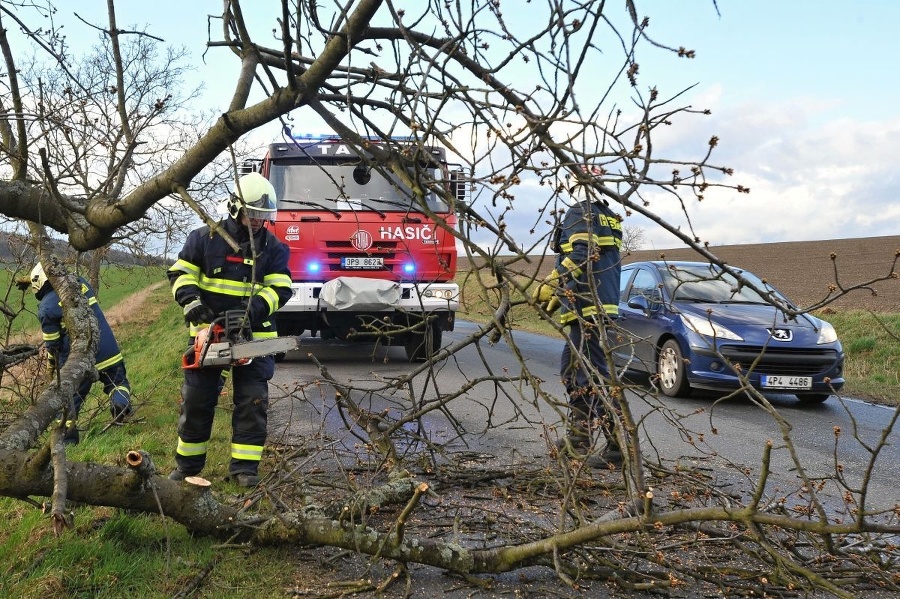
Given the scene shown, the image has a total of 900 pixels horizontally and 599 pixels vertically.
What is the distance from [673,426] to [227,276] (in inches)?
120

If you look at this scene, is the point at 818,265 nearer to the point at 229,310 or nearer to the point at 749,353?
the point at 749,353

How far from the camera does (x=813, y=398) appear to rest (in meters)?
8.22

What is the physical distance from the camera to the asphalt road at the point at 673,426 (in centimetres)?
450

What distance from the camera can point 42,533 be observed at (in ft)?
11.4

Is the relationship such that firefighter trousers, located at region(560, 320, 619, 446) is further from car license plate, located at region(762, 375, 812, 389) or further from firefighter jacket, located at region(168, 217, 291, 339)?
car license plate, located at region(762, 375, 812, 389)

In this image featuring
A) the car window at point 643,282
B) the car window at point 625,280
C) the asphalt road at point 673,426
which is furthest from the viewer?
the car window at point 625,280

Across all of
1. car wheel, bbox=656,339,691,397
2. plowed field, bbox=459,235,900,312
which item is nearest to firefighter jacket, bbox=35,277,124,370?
car wheel, bbox=656,339,691,397

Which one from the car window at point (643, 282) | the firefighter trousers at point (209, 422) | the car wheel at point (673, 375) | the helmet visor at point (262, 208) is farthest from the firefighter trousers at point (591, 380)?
the car window at point (643, 282)

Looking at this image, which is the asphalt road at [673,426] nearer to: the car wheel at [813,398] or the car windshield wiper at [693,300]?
the car wheel at [813,398]

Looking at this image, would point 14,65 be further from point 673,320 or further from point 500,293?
point 673,320

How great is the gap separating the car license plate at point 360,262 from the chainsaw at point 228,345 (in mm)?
5232

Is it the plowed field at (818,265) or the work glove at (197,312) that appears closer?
the work glove at (197,312)

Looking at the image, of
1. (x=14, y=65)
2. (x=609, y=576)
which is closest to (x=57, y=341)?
(x=14, y=65)

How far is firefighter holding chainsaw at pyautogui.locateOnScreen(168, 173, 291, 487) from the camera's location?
4441mm
